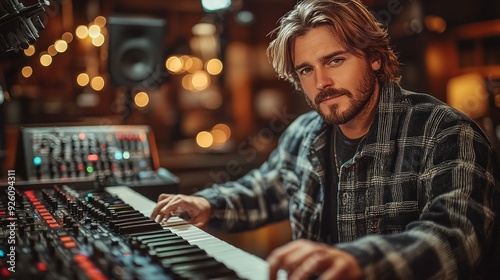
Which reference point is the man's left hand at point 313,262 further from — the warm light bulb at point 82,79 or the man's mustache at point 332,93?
the warm light bulb at point 82,79

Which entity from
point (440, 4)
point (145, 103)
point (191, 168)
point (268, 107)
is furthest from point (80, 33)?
point (440, 4)

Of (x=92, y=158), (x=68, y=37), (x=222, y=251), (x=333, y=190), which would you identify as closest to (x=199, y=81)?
(x=68, y=37)

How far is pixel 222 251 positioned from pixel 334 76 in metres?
0.78

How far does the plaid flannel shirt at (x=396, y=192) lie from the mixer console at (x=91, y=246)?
37 cm

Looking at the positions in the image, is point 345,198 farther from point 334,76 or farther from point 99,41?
point 99,41

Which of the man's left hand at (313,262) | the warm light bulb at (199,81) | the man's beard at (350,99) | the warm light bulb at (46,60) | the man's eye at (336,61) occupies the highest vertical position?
the warm light bulb at (46,60)

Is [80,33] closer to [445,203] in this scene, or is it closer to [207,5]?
[207,5]

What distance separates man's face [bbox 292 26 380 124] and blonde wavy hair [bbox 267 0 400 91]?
3cm

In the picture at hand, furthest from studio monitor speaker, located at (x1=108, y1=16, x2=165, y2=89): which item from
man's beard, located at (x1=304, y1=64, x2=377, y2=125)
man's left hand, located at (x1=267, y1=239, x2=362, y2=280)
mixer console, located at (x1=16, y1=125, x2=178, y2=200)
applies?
man's left hand, located at (x1=267, y1=239, x2=362, y2=280)

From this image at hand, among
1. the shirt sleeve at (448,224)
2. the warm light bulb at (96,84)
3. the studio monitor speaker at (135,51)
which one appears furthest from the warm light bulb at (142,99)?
the shirt sleeve at (448,224)

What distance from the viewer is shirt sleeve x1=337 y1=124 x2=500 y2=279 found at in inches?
41.4

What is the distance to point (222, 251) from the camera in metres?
1.28

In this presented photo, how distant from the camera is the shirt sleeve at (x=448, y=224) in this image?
1052 millimetres

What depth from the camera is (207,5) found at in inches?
137
